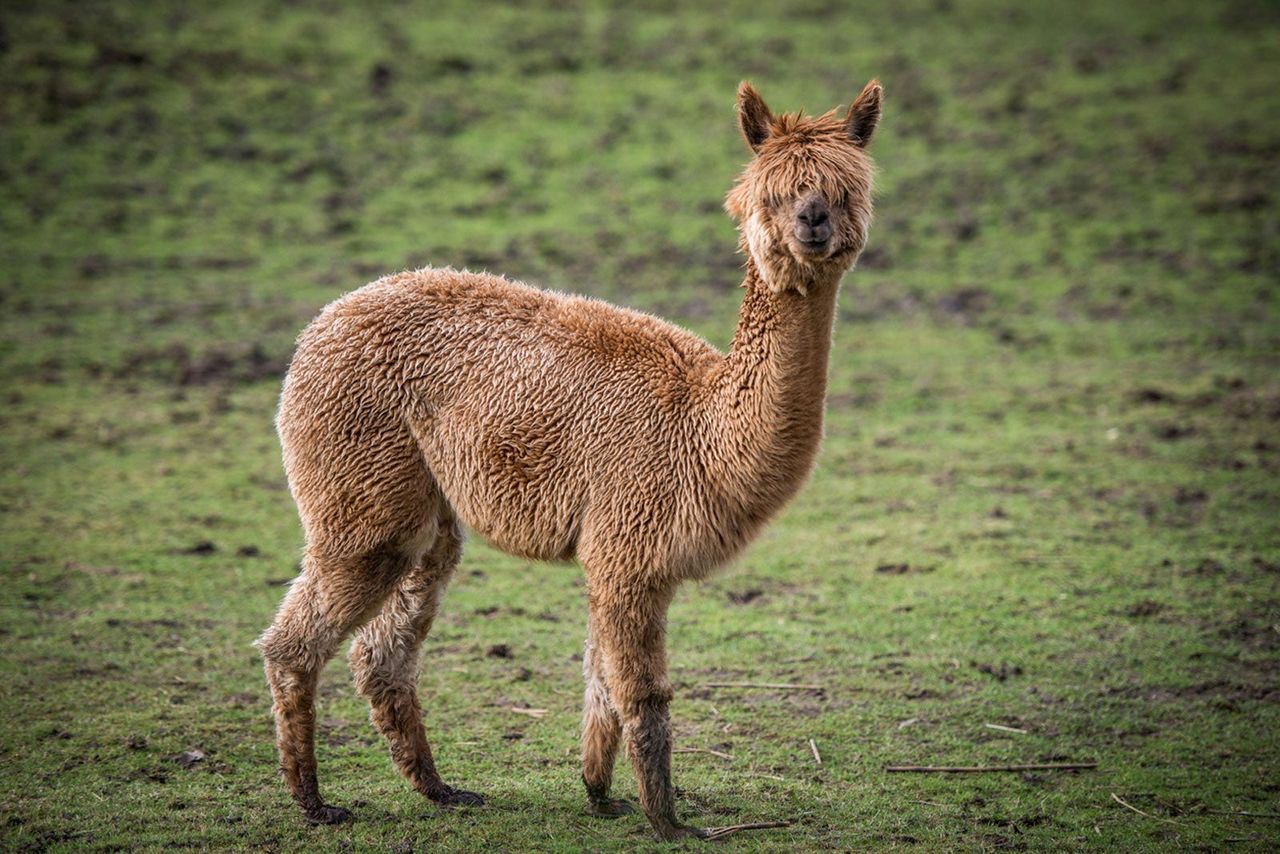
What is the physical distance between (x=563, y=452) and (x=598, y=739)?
4.18ft

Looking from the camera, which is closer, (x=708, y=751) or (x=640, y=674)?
(x=640, y=674)

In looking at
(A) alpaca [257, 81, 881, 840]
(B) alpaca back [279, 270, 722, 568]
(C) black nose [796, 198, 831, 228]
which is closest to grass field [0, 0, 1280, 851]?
(A) alpaca [257, 81, 881, 840]

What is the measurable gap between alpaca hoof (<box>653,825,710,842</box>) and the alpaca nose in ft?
8.14

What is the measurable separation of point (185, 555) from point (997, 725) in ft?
17.8

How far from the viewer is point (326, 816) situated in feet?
18.0

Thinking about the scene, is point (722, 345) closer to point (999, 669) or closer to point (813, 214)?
point (999, 669)

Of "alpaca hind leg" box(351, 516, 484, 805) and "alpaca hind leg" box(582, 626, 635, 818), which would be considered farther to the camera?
"alpaca hind leg" box(351, 516, 484, 805)

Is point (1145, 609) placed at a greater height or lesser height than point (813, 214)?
lesser

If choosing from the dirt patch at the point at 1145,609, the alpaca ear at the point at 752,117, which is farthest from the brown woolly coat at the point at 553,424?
the dirt patch at the point at 1145,609

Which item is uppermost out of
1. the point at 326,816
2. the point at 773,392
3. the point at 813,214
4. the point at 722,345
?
the point at 722,345

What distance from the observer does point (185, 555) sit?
8.80 m

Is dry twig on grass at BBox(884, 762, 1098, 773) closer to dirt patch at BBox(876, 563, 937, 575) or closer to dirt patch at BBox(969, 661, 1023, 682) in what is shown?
dirt patch at BBox(969, 661, 1023, 682)

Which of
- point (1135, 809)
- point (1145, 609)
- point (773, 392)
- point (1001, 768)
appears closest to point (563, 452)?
point (773, 392)

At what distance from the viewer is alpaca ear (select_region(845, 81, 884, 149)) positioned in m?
5.18
